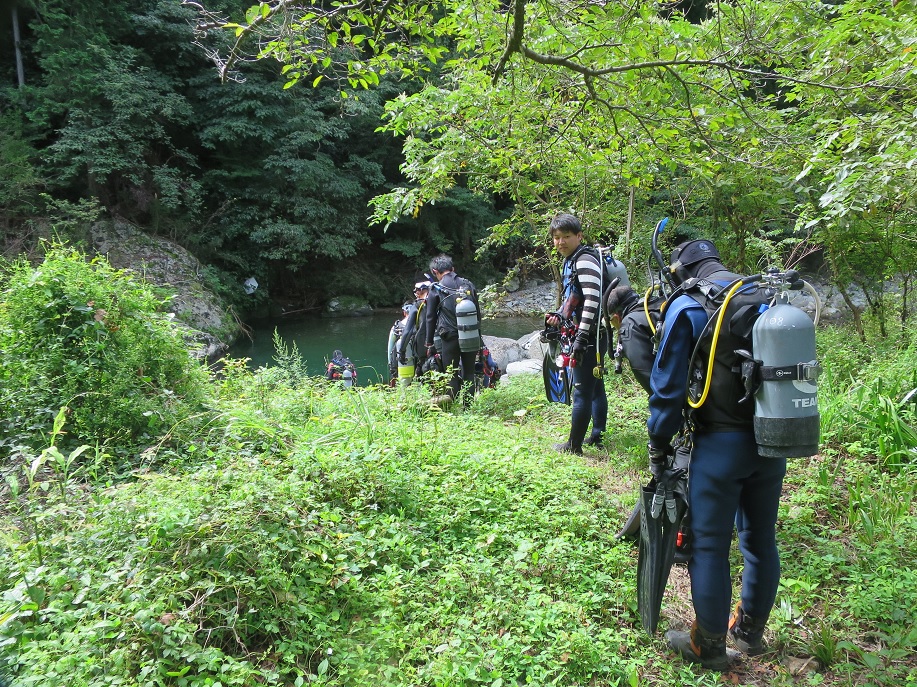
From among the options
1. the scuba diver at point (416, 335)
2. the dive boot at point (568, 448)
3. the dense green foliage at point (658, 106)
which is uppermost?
the dense green foliage at point (658, 106)

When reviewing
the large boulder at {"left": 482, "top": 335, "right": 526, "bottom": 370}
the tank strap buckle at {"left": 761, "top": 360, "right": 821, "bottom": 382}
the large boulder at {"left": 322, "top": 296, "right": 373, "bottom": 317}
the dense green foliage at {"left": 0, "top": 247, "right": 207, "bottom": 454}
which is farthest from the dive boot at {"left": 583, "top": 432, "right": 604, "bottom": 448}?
the large boulder at {"left": 322, "top": 296, "right": 373, "bottom": 317}

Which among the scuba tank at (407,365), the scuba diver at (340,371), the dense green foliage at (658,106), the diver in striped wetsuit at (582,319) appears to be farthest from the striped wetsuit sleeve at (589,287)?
the scuba diver at (340,371)

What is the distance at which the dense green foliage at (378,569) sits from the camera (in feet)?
6.73

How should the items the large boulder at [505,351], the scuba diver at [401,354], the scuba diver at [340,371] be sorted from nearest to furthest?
1. the scuba diver at [401,354]
2. the scuba diver at [340,371]
3. the large boulder at [505,351]

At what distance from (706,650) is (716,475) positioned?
2.46 ft

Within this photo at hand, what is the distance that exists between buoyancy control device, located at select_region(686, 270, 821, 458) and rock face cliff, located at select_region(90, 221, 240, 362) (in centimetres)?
1299

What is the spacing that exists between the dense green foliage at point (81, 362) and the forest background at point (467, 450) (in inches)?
0.7

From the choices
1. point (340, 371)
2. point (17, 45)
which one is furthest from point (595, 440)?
point (17, 45)

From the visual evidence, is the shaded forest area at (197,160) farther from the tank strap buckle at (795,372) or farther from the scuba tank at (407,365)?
the tank strap buckle at (795,372)

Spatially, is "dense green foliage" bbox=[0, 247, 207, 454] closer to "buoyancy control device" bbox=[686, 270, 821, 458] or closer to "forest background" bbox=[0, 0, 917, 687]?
"forest background" bbox=[0, 0, 917, 687]

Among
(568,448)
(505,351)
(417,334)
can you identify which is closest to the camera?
(568,448)

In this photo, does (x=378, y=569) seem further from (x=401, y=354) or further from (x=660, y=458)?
(x=401, y=354)

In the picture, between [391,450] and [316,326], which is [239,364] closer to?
[391,450]

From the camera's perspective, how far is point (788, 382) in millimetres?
1979
